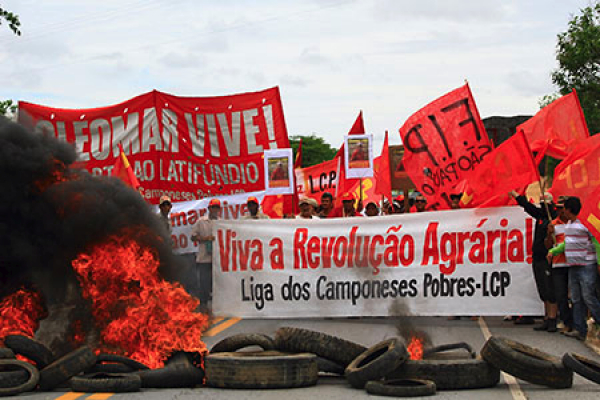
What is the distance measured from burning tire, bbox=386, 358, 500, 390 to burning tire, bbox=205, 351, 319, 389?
80cm

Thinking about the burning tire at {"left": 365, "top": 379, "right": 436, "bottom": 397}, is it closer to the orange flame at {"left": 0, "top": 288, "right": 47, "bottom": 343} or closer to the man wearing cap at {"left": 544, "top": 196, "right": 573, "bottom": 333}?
the orange flame at {"left": 0, "top": 288, "right": 47, "bottom": 343}

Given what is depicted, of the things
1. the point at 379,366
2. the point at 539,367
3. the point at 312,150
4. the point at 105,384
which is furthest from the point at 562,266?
the point at 312,150

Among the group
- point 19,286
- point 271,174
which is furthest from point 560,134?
point 19,286

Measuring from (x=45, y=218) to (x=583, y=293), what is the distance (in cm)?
724

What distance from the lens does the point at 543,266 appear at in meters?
13.0

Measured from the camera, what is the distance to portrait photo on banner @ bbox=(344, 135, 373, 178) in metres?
18.1

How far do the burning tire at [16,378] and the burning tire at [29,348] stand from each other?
0.21 m

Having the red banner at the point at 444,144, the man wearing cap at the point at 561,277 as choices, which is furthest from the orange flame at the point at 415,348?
the red banner at the point at 444,144

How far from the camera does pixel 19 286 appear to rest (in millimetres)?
9297

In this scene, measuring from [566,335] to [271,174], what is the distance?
658 centimetres

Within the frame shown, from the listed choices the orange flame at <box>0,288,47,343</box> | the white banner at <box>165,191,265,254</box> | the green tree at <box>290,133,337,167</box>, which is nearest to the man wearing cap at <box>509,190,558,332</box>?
the white banner at <box>165,191,265,254</box>

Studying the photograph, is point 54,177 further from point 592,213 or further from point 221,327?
point 592,213

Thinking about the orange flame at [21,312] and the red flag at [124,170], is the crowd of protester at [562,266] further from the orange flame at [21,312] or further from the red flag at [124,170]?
the orange flame at [21,312]

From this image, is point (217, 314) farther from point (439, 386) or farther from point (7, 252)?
point (439, 386)
